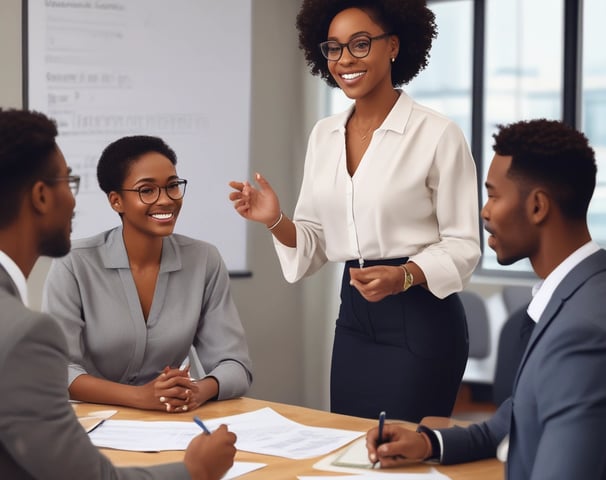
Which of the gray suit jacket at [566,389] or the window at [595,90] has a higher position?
the window at [595,90]

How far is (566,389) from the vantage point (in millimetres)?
1332

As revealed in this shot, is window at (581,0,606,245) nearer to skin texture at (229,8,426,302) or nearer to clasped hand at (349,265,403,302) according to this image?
skin texture at (229,8,426,302)

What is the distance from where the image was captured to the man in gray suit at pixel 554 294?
51.6 inches

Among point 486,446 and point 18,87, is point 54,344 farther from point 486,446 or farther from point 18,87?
point 18,87

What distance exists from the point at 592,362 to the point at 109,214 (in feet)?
Answer: 9.55

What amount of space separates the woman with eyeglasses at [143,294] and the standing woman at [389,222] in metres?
0.25

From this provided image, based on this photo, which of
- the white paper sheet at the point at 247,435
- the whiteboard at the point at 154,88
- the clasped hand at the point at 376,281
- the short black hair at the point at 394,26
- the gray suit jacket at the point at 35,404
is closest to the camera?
the gray suit jacket at the point at 35,404

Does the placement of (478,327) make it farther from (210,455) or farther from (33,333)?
(33,333)

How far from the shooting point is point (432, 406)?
93.7 inches

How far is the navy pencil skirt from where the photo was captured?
2.37 m

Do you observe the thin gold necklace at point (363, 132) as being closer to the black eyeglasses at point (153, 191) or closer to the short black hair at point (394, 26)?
the short black hair at point (394, 26)

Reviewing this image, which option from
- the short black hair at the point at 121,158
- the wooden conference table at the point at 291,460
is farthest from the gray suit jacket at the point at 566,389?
the short black hair at the point at 121,158

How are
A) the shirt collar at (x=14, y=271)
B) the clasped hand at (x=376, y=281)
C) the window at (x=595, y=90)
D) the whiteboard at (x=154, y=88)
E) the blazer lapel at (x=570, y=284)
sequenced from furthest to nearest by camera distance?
the window at (x=595, y=90), the whiteboard at (x=154, y=88), the clasped hand at (x=376, y=281), the blazer lapel at (x=570, y=284), the shirt collar at (x=14, y=271)

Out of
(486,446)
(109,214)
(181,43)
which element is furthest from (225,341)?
(181,43)
